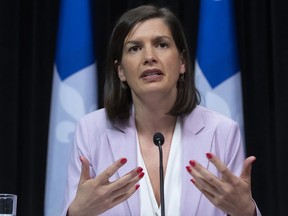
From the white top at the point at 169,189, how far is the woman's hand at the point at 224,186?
319mm

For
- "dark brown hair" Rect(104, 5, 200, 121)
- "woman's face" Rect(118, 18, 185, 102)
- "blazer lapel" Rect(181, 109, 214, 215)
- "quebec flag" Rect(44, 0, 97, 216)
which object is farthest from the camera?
"quebec flag" Rect(44, 0, 97, 216)

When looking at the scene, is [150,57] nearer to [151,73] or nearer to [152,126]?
[151,73]

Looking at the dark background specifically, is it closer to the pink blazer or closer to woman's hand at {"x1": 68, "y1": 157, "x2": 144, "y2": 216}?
the pink blazer

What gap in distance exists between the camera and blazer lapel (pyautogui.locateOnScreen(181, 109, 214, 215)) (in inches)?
86.0

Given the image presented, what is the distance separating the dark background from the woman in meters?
0.68

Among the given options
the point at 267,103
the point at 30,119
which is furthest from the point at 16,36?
the point at 267,103

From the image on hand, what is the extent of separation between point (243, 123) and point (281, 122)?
7.6 inches

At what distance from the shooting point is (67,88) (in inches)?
120

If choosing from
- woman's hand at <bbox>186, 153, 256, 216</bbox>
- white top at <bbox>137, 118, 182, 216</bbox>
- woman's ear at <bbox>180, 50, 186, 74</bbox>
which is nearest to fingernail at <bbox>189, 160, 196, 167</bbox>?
woman's hand at <bbox>186, 153, 256, 216</bbox>

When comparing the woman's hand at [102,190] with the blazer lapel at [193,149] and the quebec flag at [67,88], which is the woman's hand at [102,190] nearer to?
the blazer lapel at [193,149]

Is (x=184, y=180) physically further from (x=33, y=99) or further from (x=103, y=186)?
(x=33, y=99)

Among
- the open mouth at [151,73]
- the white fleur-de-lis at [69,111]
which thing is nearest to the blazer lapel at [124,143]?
the open mouth at [151,73]

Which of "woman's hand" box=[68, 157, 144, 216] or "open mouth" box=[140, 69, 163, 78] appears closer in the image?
"woman's hand" box=[68, 157, 144, 216]

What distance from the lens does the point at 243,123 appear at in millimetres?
2982
